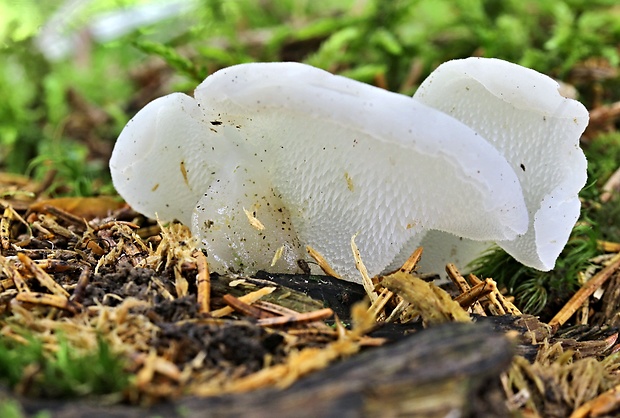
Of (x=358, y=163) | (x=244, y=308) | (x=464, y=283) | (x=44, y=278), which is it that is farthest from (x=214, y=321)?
(x=464, y=283)

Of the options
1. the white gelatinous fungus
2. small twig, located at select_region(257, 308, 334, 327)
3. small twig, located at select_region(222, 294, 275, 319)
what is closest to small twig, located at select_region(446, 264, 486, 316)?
the white gelatinous fungus

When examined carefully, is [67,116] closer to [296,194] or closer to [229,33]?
[229,33]

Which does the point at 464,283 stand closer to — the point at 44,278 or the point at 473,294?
the point at 473,294

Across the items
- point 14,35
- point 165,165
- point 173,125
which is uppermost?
point 14,35

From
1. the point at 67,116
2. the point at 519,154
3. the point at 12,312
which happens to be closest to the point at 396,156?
the point at 519,154

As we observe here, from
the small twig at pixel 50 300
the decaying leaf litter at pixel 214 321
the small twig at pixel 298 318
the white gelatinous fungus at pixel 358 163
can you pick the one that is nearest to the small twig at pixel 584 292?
the decaying leaf litter at pixel 214 321

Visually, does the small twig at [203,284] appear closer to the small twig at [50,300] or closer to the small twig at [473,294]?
the small twig at [50,300]

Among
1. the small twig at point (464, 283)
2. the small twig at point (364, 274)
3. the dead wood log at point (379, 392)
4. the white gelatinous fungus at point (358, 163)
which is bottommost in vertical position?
the small twig at point (464, 283)
